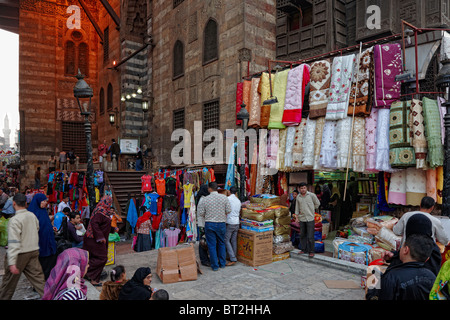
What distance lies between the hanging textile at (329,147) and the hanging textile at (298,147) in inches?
25.3

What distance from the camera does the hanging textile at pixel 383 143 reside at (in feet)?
21.3

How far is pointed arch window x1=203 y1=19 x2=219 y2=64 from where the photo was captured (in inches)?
520

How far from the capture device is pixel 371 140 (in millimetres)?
6766

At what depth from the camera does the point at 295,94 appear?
26.2 ft

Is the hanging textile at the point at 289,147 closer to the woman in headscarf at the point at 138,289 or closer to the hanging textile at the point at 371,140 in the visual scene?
the hanging textile at the point at 371,140

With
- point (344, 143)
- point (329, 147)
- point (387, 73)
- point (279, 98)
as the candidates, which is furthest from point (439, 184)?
point (279, 98)

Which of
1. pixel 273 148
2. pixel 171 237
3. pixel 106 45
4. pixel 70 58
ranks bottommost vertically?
pixel 171 237

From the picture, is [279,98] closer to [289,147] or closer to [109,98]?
[289,147]

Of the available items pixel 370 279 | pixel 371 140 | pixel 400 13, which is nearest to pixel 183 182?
pixel 371 140

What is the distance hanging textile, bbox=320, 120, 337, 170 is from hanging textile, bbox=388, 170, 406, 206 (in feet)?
4.19

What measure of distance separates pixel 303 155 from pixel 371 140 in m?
1.71

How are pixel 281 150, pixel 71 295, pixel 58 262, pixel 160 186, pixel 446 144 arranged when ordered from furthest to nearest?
pixel 160 186 < pixel 281 150 < pixel 446 144 < pixel 58 262 < pixel 71 295

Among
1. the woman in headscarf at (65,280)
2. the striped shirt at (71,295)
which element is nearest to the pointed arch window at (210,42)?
the woman in headscarf at (65,280)

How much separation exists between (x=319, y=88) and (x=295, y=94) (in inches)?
25.1
